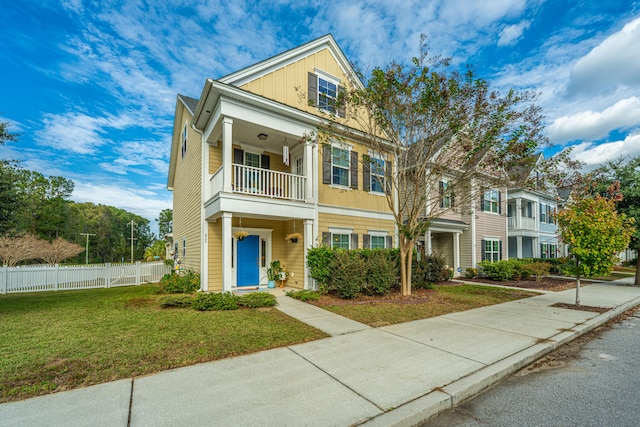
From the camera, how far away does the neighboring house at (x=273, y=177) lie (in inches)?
373

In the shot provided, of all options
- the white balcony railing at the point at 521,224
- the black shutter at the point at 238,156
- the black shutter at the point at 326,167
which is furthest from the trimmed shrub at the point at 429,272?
the white balcony railing at the point at 521,224

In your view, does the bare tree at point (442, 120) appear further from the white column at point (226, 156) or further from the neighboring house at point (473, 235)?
A: the neighboring house at point (473, 235)

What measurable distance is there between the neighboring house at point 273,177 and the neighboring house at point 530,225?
13.4 meters

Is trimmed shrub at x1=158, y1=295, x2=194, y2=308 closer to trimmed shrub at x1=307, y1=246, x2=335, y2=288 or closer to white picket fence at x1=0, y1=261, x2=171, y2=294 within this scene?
trimmed shrub at x1=307, y1=246, x2=335, y2=288

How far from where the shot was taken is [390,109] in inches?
348

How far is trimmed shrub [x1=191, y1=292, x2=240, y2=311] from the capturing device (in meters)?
7.48

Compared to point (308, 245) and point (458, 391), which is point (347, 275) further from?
point (458, 391)

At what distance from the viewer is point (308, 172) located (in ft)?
36.3

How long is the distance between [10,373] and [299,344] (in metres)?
3.83

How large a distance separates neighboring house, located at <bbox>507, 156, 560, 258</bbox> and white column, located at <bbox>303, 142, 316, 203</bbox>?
16.8 meters


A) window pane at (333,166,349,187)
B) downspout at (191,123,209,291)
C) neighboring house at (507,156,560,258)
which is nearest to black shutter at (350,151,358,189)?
window pane at (333,166,349,187)

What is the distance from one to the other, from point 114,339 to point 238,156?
7.86 m

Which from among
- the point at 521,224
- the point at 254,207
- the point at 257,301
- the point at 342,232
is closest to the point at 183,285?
the point at 257,301

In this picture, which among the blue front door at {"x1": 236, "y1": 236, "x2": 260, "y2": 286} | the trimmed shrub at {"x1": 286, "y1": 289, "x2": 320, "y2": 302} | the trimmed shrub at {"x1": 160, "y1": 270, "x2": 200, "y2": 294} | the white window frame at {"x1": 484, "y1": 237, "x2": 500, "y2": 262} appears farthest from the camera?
the white window frame at {"x1": 484, "y1": 237, "x2": 500, "y2": 262}
